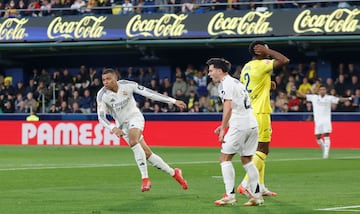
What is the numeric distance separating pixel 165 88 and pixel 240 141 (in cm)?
2809

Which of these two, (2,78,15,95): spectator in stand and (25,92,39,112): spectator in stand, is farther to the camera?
(2,78,15,95): spectator in stand

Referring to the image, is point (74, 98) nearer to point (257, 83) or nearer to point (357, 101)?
point (357, 101)

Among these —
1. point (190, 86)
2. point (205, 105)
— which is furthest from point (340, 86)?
point (190, 86)

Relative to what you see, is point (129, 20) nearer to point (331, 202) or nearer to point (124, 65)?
point (124, 65)

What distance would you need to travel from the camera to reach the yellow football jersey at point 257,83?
15.3 metres

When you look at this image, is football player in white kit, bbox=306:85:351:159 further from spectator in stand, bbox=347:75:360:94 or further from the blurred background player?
spectator in stand, bbox=347:75:360:94

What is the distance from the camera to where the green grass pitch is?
13664mm

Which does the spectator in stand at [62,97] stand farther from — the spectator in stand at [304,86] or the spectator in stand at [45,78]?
the spectator in stand at [304,86]

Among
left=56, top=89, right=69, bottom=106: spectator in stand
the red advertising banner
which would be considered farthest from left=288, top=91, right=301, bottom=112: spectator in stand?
left=56, top=89, right=69, bottom=106: spectator in stand

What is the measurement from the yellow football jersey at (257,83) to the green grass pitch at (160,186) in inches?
55.4

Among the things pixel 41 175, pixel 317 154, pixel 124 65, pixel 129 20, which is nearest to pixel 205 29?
pixel 129 20

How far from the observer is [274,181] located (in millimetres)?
18828

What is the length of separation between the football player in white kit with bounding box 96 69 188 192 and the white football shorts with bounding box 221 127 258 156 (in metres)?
2.75

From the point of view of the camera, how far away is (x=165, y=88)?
4181cm
